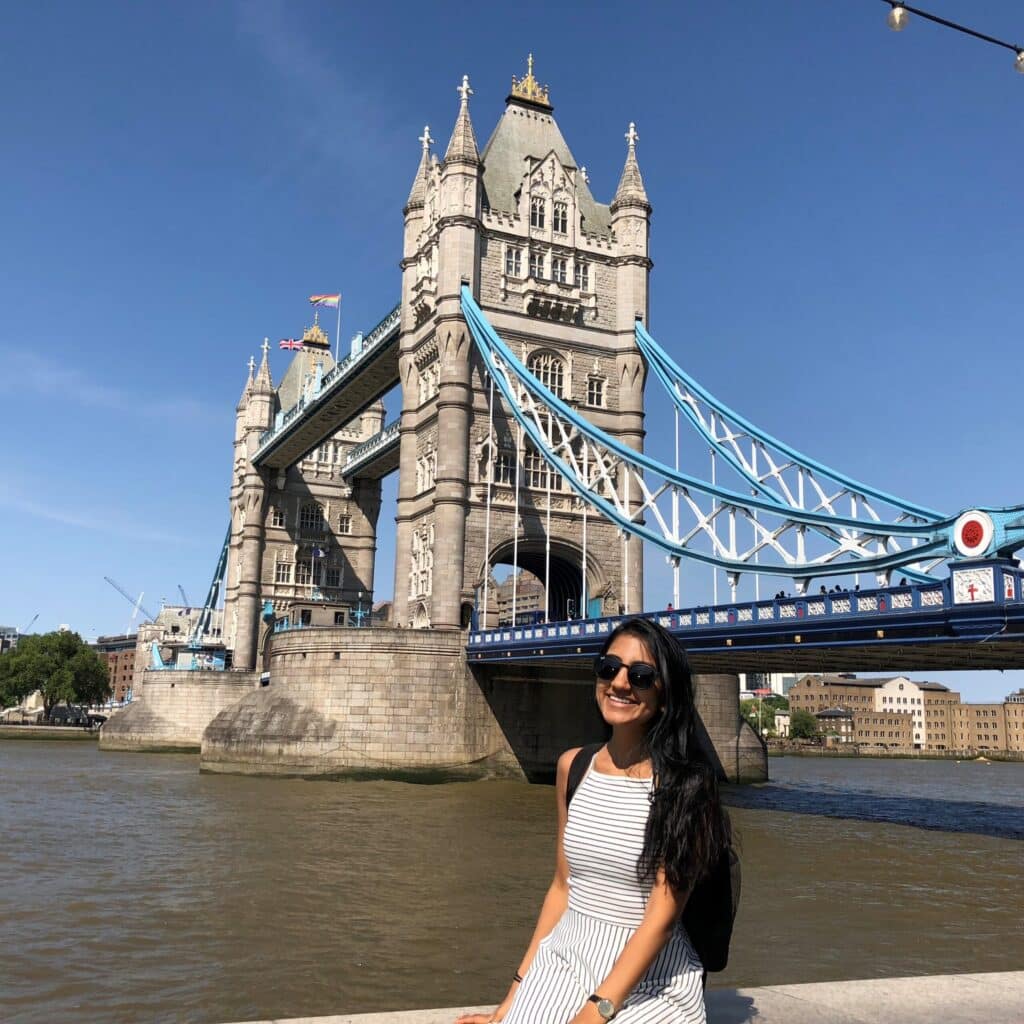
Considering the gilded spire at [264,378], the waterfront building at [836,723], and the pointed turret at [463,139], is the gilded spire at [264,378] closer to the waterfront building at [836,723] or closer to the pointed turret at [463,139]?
the pointed turret at [463,139]

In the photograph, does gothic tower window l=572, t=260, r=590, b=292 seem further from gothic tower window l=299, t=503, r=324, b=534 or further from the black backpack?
Result: the black backpack

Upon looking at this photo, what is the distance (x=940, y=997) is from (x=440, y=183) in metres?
39.6

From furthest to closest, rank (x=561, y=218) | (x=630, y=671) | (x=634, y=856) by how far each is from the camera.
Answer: (x=561, y=218)
(x=630, y=671)
(x=634, y=856)

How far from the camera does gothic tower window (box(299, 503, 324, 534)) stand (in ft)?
214

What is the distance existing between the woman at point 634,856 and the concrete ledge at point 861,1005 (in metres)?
0.65

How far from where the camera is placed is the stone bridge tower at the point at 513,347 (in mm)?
38500

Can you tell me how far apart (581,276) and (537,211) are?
3.07m

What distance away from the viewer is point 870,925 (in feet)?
42.3

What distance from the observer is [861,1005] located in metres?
4.62

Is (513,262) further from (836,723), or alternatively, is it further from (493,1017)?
(836,723)

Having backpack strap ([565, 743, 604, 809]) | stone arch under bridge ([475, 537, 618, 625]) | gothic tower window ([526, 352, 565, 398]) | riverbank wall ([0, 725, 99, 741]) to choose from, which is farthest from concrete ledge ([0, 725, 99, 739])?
backpack strap ([565, 743, 604, 809])

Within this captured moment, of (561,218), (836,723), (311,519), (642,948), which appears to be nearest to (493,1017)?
(642,948)

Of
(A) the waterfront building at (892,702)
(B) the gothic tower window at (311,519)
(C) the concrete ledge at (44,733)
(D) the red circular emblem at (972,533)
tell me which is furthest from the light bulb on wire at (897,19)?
(A) the waterfront building at (892,702)

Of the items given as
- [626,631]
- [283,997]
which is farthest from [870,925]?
[626,631]
